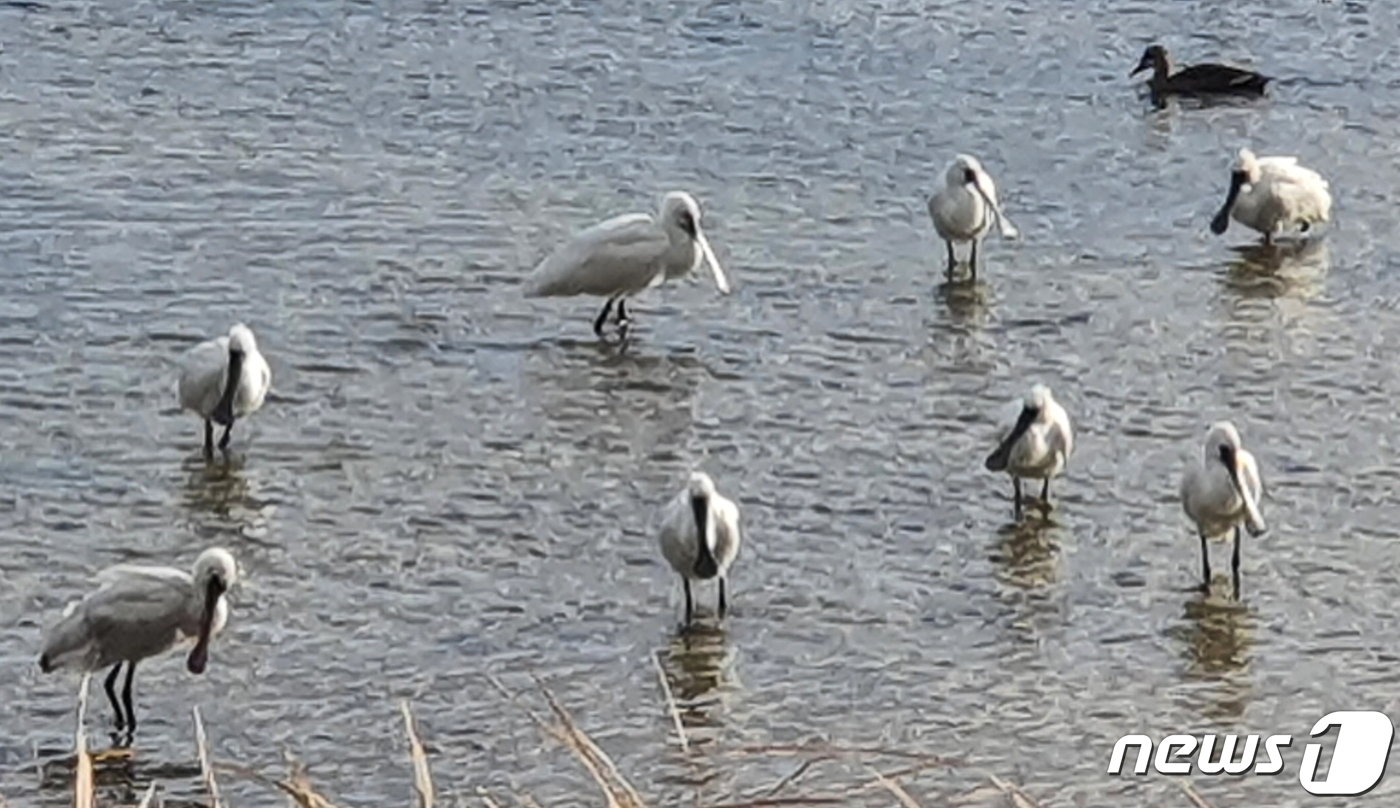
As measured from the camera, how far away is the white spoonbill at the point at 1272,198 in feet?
45.7

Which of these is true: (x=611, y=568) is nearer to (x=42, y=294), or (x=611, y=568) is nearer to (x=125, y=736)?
(x=125, y=736)

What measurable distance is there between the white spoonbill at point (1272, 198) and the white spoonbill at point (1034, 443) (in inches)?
133

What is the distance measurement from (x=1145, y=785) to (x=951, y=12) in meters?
9.54

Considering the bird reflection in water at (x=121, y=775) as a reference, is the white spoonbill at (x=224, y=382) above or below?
above

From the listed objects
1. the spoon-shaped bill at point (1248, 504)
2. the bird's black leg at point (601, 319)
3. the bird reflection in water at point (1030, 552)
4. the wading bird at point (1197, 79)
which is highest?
the wading bird at point (1197, 79)

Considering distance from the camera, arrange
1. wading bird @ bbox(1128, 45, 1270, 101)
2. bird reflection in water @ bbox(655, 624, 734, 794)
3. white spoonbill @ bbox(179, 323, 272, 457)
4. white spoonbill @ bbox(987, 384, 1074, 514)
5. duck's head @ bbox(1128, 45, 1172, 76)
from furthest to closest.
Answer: duck's head @ bbox(1128, 45, 1172, 76) → wading bird @ bbox(1128, 45, 1270, 101) → white spoonbill @ bbox(179, 323, 272, 457) → white spoonbill @ bbox(987, 384, 1074, 514) → bird reflection in water @ bbox(655, 624, 734, 794)

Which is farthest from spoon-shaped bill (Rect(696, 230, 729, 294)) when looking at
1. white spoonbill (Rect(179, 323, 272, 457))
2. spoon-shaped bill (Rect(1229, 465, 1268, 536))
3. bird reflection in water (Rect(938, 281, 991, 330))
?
spoon-shaped bill (Rect(1229, 465, 1268, 536))

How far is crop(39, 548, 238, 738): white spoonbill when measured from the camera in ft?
29.1

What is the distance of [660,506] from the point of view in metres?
10.9

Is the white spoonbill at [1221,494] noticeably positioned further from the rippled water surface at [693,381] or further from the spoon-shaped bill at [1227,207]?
the spoon-shaped bill at [1227,207]

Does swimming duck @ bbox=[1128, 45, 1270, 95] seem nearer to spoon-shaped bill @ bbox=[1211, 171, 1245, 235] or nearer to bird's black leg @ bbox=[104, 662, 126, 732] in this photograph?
spoon-shaped bill @ bbox=[1211, 171, 1245, 235]

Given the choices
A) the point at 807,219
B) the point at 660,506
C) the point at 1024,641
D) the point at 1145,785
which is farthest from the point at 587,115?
the point at 1145,785

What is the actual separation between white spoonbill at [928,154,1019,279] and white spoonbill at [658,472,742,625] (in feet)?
12.1

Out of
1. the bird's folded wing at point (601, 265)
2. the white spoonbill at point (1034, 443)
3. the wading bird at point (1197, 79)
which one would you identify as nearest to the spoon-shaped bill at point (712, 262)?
the bird's folded wing at point (601, 265)
